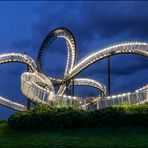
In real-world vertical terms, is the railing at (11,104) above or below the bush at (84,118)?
above

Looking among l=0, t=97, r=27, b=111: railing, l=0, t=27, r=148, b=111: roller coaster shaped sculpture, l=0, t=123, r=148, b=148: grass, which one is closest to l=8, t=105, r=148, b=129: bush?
l=0, t=123, r=148, b=148: grass

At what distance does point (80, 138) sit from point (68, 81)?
91.8 feet

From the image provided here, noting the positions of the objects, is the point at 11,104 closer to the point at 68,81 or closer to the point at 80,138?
the point at 68,81

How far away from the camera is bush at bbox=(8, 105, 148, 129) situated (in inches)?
774

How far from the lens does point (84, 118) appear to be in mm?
20094

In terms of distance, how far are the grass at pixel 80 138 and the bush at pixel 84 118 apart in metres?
0.55

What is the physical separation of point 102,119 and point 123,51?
21.1 metres

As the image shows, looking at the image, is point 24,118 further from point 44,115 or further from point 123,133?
point 123,133

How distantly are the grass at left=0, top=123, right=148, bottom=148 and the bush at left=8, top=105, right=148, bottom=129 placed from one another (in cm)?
55

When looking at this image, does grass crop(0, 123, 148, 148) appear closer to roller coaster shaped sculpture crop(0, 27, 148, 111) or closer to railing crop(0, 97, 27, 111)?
roller coaster shaped sculpture crop(0, 27, 148, 111)

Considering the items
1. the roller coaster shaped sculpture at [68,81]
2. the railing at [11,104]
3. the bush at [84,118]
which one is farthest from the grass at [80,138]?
the railing at [11,104]

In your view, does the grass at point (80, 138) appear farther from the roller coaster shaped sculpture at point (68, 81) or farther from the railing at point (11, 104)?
the railing at point (11, 104)

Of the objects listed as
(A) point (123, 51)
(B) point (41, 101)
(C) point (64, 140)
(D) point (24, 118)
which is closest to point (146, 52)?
(A) point (123, 51)

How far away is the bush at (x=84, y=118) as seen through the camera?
774 inches
